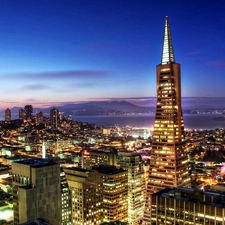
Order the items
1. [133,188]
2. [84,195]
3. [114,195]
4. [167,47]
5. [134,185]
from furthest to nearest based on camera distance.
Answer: [134,185] < [133,188] < [167,47] < [114,195] < [84,195]

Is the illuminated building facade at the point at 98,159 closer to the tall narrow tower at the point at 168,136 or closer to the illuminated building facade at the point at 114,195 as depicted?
the tall narrow tower at the point at 168,136

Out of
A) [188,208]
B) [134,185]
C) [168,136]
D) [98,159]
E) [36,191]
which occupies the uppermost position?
[168,136]

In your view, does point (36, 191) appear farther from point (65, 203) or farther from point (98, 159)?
point (98, 159)

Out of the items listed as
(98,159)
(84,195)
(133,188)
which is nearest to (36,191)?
(84,195)

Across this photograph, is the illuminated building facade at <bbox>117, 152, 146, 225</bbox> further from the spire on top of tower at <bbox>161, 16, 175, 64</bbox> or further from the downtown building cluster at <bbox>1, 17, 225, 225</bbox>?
the spire on top of tower at <bbox>161, 16, 175, 64</bbox>

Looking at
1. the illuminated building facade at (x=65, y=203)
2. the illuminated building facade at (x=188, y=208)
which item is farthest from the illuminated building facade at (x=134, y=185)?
the illuminated building facade at (x=188, y=208)

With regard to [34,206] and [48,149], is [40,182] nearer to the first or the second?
[34,206]
